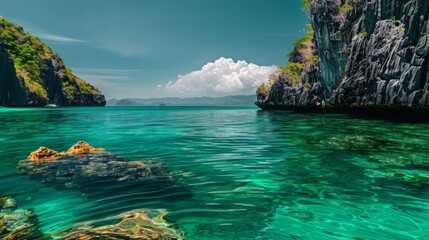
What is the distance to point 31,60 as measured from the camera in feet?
469

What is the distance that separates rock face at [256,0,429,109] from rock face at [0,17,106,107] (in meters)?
120

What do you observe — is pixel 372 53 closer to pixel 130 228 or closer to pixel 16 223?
pixel 130 228

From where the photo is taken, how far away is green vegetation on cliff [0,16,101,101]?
133 m

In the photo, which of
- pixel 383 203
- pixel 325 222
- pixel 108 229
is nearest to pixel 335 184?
pixel 383 203

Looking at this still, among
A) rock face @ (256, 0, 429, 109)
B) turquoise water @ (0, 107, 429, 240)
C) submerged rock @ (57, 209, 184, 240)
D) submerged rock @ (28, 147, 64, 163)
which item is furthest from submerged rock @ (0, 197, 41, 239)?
rock face @ (256, 0, 429, 109)

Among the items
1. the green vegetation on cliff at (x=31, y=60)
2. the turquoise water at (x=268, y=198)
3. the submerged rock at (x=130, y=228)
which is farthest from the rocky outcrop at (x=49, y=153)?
the green vegetation on cliff at (x=31, y=60)

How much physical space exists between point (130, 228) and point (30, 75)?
163 meters

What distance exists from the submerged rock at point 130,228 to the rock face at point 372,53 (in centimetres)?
3111

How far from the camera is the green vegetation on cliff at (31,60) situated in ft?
436

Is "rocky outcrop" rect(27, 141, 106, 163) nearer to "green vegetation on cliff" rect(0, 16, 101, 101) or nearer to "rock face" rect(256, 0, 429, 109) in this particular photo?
"rock face" rect(256, 0, 429, 109)

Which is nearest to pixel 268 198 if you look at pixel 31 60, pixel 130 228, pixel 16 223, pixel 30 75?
pixel 130 228

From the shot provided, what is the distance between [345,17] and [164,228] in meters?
51.4

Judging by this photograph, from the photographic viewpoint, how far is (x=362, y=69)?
40.3 m

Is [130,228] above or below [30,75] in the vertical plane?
below
